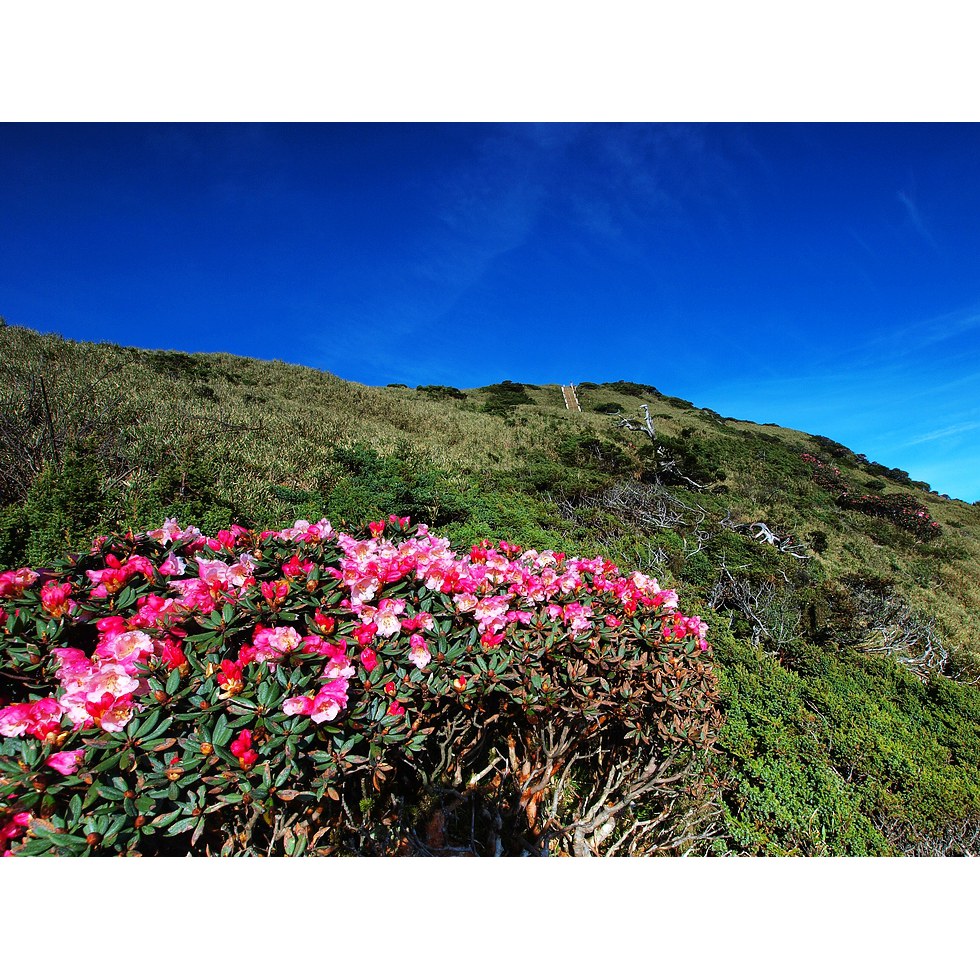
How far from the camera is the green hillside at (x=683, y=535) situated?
2678mm

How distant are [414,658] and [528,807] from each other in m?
0.91

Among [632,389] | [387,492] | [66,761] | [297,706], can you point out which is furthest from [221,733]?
[632,389]

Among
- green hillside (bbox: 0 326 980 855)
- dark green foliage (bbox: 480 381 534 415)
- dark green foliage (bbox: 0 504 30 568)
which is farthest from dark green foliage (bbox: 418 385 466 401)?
dark green foliage (bbox: 0 504 30 568)

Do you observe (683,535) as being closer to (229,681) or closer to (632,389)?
(229,681)

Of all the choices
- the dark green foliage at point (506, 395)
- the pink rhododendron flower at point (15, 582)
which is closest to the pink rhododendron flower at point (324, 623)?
the pink rhododendron flower at point (15, 582)

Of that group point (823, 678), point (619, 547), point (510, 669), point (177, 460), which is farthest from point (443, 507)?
point (823, 678)

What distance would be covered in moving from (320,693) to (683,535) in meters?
6.15

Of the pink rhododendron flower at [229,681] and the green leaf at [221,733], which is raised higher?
the pink rhododendron flower at [229,681]

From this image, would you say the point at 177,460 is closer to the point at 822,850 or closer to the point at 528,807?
the point at 528,807

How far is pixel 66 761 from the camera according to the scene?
114 cm

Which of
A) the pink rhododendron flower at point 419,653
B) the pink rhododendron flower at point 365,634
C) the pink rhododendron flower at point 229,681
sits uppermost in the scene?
the pink rhododendron flower at point 365,634

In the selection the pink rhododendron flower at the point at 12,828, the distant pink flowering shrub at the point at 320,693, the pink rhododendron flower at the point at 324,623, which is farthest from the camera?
the pink rhododendron flower at the point at 324,623

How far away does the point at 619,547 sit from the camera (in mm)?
5480

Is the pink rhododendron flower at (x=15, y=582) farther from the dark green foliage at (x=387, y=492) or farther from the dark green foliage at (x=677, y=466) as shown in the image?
the dark green foliage at (x=677, y=466)
